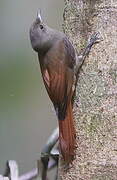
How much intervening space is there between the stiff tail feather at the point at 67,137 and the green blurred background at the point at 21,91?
6.09 feet

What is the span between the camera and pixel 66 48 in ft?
9.16

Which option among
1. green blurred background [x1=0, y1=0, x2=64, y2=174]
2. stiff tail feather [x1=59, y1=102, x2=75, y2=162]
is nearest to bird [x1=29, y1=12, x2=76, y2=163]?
stiff tail feather [x1=59, y1=102, x2=75, y2=162]

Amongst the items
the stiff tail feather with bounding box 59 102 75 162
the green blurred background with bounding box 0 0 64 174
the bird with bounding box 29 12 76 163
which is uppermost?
the bird with bounding box 29 12 76 163

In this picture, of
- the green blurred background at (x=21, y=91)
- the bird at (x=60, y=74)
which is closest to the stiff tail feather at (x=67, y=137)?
the bird at (x=60, y=74)

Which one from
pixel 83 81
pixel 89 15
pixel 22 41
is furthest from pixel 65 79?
pixel 22 41

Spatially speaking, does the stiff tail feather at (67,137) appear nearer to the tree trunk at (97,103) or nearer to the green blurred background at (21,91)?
the tree trunk at (97,103)

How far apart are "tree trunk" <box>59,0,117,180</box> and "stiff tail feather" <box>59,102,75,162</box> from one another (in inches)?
1.0

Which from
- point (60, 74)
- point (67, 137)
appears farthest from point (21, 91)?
point (67, 137)

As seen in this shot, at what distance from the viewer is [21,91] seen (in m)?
4.66

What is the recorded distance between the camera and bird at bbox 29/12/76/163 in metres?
2.64

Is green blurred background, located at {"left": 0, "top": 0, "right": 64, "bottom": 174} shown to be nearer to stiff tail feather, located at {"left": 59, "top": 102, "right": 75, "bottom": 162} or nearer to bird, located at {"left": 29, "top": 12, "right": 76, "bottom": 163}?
bird, located at {"left": 29, "top": 12, "right": 76, "bottom": 163}

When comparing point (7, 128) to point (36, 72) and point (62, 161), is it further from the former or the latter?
point (62, 161)

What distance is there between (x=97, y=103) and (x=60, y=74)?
239mm

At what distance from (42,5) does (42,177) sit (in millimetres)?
2038
